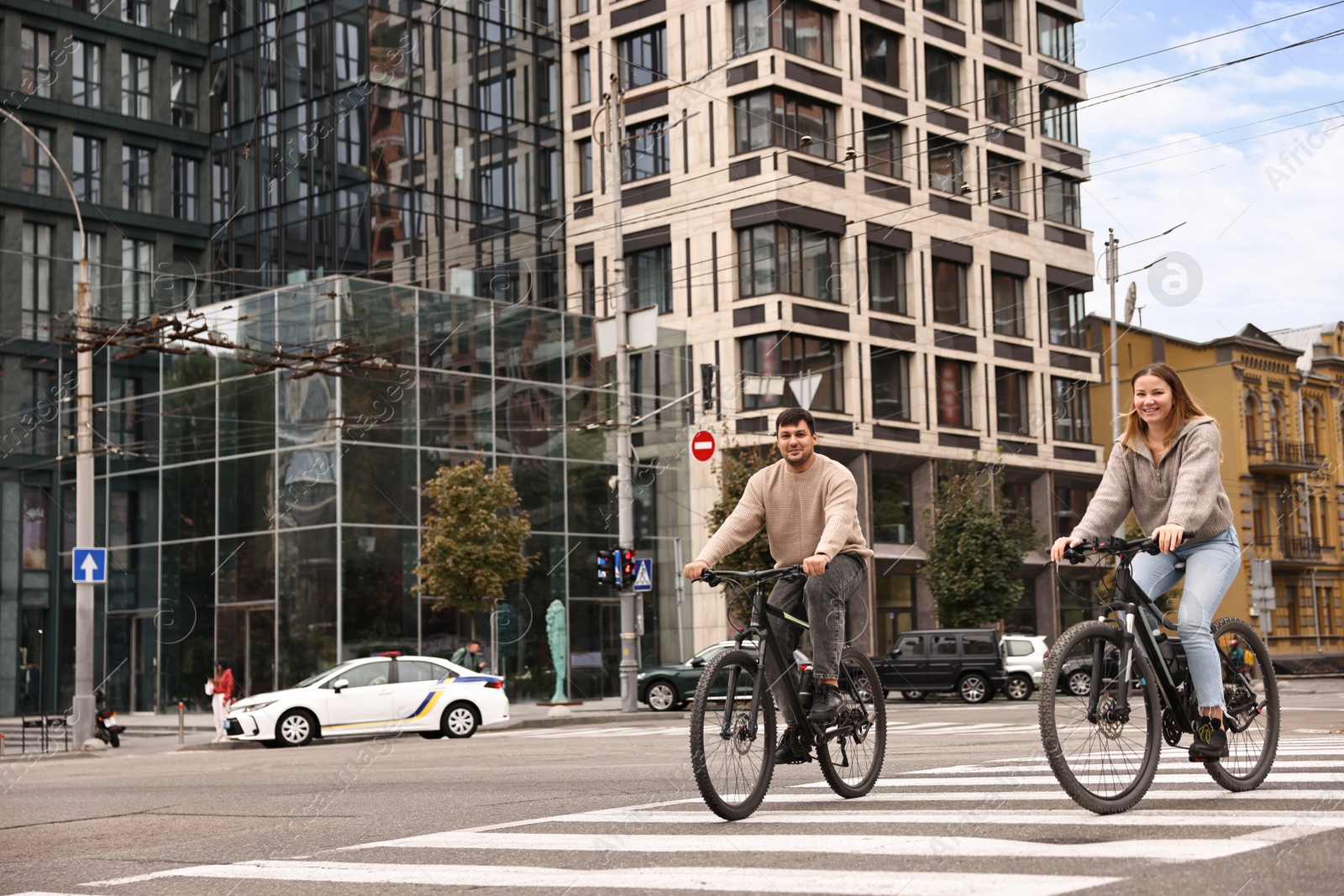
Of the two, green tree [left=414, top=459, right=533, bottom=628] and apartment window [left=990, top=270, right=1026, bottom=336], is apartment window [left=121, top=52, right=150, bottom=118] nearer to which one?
green tree [left=414, top=459, right=533, bottom=628]

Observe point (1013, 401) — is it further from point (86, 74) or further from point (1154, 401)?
point (1154, 401)

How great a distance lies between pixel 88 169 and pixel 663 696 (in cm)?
2490

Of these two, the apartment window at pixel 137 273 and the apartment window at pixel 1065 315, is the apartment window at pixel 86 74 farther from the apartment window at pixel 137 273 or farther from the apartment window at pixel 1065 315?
the apartment window at pixel 1065 315

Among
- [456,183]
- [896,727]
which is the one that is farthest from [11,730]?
[896,727]

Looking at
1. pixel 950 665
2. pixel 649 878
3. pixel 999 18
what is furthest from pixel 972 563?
pixel 649 878

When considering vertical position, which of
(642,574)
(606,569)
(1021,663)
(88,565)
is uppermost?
(88,565)

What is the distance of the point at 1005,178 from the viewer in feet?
183

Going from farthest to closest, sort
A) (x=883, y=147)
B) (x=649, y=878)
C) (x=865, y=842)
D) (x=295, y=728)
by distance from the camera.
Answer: (x=883, y=147), (x=295, y=728), (x=865, y=842), (x=649, y=878)

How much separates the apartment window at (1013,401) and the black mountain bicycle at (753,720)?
47.4 m

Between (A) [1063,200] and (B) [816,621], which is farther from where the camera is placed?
(A) [1063,200]

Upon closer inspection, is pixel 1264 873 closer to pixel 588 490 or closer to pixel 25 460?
pixel 588 490

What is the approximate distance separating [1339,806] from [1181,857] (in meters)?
1.80

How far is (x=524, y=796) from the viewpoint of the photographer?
389 inches

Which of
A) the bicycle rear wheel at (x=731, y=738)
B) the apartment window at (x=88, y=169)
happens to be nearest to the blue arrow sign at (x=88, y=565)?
the bicycle rear wheel at (x=731, y=738)
